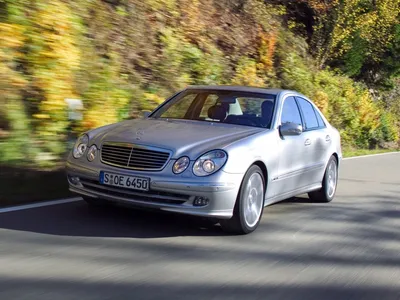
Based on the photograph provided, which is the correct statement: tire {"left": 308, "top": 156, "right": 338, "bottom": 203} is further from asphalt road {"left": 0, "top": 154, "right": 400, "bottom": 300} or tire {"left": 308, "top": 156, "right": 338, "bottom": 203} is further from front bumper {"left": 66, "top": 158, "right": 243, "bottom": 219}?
front bumper {"left": 66, "top": 158, "right": 243, "bottom": 219}

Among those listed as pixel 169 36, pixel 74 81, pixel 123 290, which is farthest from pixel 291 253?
pixel 169 36

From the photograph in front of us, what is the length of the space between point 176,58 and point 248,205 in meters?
7.51

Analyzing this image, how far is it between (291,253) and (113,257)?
5.75 ft

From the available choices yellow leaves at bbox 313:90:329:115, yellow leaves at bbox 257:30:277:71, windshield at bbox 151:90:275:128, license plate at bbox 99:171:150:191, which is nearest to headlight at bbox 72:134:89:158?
license plate at bbox 99:171:150:191

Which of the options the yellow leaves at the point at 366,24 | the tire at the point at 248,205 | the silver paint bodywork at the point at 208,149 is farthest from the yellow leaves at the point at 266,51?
the tire at the point at 248,205

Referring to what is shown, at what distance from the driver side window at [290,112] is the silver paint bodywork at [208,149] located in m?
0.10

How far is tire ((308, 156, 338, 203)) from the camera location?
9.27 metres

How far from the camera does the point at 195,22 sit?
15.7 m

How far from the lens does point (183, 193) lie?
20.7ft

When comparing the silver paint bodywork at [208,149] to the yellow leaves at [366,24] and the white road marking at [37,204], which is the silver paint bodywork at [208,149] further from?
the yellow leaves at [366,24]

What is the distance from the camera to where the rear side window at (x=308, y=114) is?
344 inches

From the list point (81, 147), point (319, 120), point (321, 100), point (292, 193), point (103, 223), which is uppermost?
point (319, 120)

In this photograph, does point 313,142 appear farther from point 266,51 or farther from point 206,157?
point 266,51

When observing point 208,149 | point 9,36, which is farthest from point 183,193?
point 9,36
